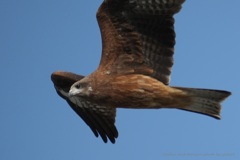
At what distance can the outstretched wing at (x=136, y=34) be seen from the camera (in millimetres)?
9656

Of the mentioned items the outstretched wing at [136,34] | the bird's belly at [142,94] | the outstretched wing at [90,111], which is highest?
the outstretched wing at [136,34]

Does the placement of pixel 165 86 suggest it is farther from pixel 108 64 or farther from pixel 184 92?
pixel 108 64

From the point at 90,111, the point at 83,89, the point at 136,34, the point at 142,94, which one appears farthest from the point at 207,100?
the point at 90,111

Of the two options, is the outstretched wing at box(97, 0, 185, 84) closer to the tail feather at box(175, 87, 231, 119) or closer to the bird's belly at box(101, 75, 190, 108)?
the bird's belly at box(101, 75, 190, 108)

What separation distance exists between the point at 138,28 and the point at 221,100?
76.3 inches

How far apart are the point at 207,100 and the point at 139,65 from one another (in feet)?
4.48

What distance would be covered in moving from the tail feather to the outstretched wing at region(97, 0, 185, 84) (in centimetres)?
63

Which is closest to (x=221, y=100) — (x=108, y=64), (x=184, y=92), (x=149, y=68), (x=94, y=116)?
(x=184, y=92)

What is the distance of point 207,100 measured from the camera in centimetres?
966

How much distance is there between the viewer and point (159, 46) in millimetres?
9953

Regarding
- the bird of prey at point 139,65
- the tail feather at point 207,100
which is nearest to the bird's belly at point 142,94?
the bird of prey at point 139,65

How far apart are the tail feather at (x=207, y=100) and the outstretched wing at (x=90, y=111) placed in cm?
263

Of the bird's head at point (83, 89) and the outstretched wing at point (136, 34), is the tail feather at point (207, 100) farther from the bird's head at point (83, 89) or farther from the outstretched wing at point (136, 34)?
the bird's head at point (83, 89)

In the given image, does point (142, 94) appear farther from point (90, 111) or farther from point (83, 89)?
point (90, 111)
